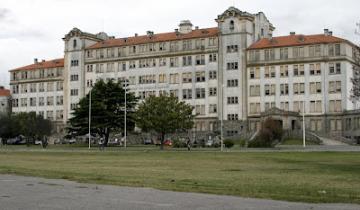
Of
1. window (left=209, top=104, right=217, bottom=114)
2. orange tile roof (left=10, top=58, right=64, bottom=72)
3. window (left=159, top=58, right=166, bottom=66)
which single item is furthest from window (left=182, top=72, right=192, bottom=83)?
orange tile roof (left=10, top=58, right=64, bottom=72)

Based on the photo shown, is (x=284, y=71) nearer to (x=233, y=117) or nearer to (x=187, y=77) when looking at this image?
(x=233, y=117)

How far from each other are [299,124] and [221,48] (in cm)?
2481

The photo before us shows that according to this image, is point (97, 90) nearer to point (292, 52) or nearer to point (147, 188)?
point (292, 52)

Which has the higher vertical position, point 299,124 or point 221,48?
point 221,48

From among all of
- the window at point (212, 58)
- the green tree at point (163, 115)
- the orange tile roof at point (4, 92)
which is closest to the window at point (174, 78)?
the window at point (212, 58)

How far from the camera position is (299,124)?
415 ft

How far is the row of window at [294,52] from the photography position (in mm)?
128012

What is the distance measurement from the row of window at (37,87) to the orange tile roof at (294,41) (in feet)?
183

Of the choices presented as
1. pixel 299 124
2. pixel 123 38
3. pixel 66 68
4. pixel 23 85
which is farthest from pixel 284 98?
Answer: pixel 23 85

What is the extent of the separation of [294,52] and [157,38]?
3387 centimetres

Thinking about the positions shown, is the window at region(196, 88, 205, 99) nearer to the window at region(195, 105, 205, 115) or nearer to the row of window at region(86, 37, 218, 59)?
the window at region(195, 105, 205, 115)

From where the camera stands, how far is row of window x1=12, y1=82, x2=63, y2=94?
16588 centimetres

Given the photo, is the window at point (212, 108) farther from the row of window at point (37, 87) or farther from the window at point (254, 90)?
the row of window at point (37, 87)

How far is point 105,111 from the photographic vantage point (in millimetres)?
113062
